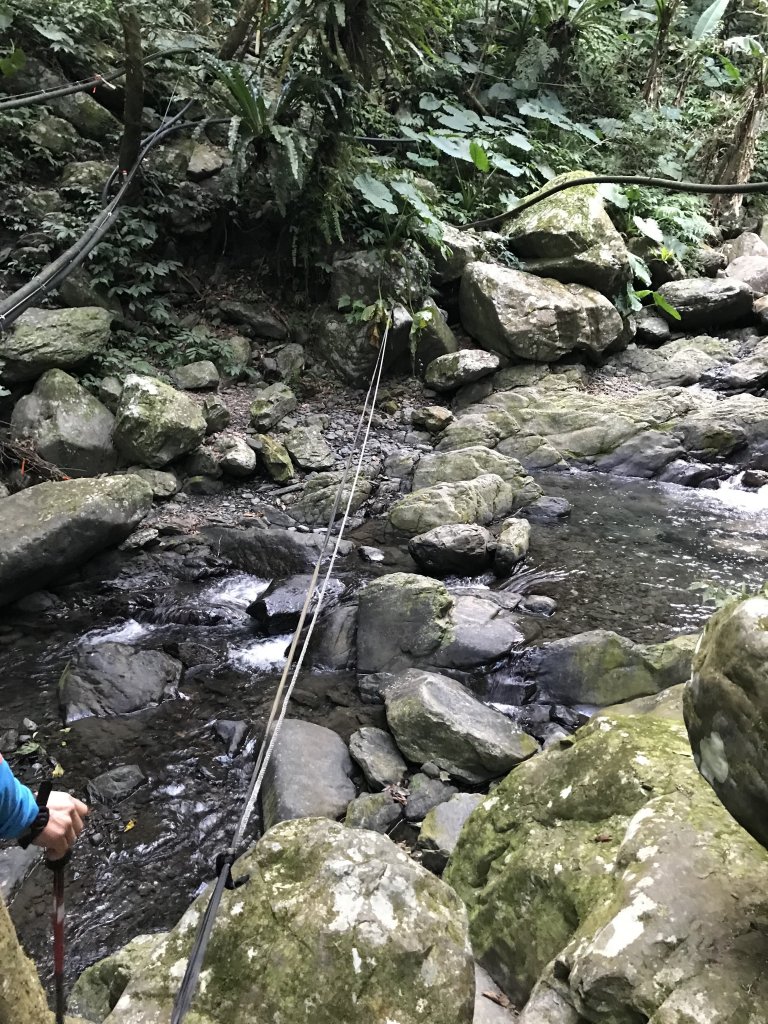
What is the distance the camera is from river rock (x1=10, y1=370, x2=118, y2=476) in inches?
224

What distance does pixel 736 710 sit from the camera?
1.25 m

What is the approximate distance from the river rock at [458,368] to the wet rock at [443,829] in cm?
639

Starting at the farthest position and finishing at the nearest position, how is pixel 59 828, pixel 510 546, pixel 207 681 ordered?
A: pixel 510 546, pixel 207 681, pixel 59 828

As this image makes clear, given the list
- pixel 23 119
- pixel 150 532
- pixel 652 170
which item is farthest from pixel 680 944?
pixel 652 170

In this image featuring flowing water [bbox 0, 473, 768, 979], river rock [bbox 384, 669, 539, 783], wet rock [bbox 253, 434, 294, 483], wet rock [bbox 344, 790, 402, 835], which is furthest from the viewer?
wet rock [bbox 253, 434, 294, 483]

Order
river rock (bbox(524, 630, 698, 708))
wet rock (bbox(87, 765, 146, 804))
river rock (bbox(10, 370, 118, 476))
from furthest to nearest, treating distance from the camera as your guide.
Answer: river rock (bbox(10, 370, 118, 476))
river rock (bbox(524, 630, 698, 708))
wet rock (bbox(87, 765, 146, 804))

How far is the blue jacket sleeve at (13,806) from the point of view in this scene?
1.12 meters

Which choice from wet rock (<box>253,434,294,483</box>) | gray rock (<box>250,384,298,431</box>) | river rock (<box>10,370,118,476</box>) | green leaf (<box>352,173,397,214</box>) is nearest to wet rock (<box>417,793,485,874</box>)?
wet rock (<box>253,434,294,483</box>)

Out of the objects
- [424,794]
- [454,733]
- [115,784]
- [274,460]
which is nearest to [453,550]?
[454,733]

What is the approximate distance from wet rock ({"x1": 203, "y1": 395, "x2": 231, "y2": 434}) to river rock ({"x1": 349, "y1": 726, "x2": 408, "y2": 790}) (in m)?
4.26

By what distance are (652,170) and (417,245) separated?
6.34 meters

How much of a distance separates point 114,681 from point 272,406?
4139mm

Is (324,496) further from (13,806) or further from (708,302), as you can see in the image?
(708,302)

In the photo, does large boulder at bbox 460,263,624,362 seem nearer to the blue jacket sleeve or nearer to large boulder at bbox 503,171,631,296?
large boulder at bbox 503,171,631,296
